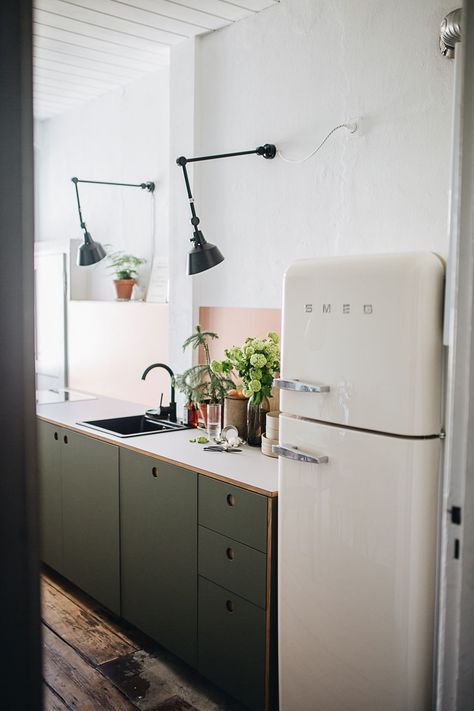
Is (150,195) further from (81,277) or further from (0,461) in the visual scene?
(0,461)

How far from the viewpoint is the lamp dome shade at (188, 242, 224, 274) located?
3.17 m

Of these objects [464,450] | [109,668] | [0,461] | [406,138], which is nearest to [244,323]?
[406,138]

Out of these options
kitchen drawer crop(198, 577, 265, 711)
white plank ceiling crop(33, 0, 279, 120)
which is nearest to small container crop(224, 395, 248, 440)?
kitchen drawer crop(198, 577, 265, 711)

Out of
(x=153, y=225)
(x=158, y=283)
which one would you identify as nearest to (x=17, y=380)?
(x=158, y=283)

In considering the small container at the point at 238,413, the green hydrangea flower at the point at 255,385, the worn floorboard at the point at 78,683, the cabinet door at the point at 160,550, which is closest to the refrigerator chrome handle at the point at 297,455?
the cabinet door at the point at 160,550

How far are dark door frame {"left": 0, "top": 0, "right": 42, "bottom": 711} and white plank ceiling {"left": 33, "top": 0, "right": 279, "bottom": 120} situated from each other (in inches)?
84.3

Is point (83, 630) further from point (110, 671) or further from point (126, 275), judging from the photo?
point (126, 275)

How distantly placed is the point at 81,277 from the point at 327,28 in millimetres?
2594

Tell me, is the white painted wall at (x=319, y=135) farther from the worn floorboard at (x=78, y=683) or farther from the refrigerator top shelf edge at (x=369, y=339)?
the worn floorboard at (x=78, y=683)

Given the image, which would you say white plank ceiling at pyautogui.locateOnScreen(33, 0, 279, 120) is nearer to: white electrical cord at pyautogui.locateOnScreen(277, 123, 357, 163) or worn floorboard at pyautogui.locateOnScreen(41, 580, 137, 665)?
white electrical cord at pyautogui.locateOnScreen(277, 123, 357, 163)

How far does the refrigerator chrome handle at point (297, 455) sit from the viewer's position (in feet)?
6.93

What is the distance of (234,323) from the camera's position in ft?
11.3

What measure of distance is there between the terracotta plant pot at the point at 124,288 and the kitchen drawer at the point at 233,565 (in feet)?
6.67

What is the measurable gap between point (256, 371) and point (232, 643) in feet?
3.44
